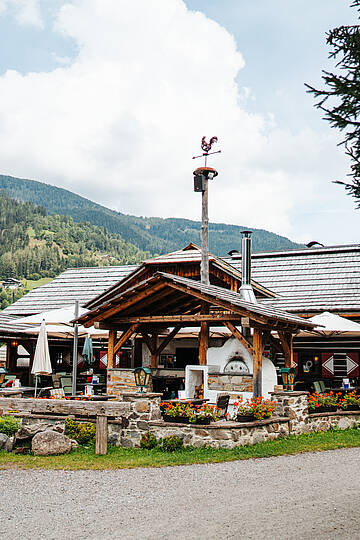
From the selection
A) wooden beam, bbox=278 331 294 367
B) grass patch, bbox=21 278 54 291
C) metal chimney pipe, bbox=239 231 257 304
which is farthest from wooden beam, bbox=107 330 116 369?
grass patch, bbox=21 278 54 291

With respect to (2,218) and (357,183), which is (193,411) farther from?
(2,218)

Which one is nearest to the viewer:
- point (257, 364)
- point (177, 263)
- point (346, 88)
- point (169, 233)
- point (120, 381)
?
point (346, 88)

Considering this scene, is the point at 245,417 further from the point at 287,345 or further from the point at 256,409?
the point at 287,345

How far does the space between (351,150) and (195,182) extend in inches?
451

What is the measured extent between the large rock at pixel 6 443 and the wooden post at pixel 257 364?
514 cm

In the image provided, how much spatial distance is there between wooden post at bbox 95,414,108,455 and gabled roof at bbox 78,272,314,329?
11.3 ft

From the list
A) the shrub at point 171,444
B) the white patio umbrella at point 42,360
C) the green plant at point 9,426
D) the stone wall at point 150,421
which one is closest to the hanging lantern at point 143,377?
the stone wall at point 150,421

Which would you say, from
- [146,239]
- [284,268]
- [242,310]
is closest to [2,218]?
[146,239]

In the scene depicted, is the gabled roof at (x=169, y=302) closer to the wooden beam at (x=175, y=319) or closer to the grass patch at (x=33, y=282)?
the wooden beam at (x=175, y=319)

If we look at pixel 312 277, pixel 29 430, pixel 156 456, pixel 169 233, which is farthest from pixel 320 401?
pixel 169 233

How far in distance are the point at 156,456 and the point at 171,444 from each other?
0.50 m

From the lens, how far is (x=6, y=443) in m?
11.4

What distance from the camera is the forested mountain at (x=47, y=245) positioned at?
96438mm

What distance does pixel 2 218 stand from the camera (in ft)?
386
